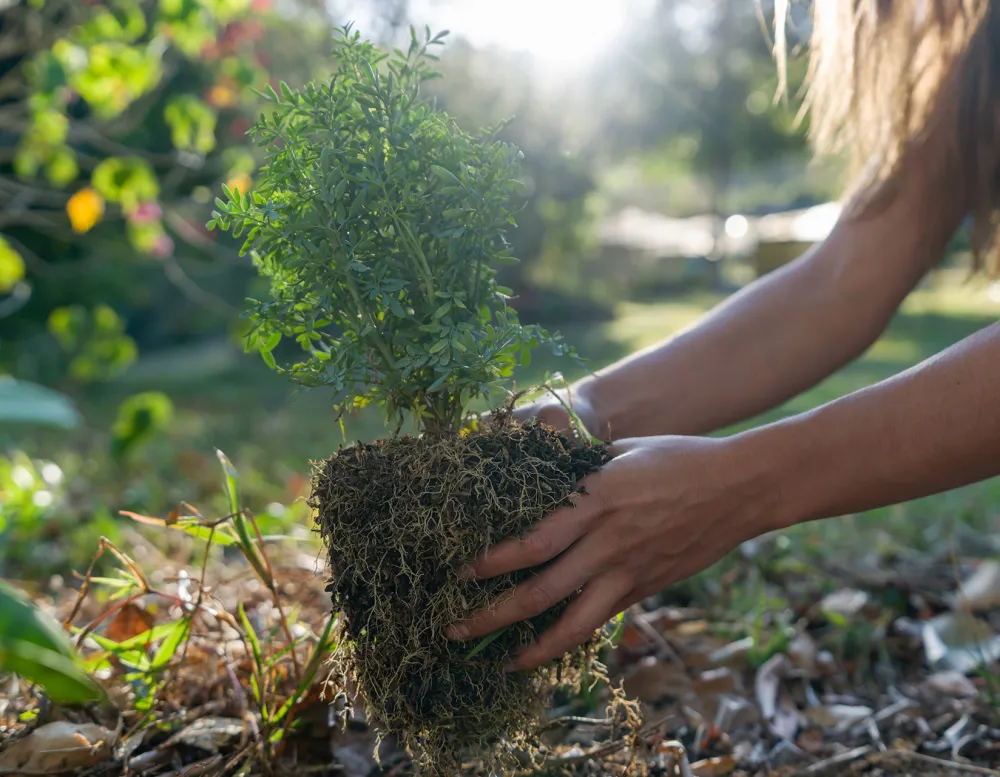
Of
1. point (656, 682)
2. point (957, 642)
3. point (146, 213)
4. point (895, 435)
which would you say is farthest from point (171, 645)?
point (146, 213)

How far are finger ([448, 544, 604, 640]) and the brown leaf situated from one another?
0.88 m

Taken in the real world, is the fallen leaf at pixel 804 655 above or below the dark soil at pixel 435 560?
below

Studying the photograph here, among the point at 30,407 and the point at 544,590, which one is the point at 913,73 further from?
the point at 30,407

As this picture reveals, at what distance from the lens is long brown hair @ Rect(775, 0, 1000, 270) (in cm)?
187

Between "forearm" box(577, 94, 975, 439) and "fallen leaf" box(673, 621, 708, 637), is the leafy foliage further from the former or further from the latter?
"fallen leaf" box(673, 621, 708, 637)

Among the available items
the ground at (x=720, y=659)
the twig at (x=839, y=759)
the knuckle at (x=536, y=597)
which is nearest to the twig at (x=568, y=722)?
the ground at (x=720, y=659)

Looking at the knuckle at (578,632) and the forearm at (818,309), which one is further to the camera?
the forearm at (818,309)

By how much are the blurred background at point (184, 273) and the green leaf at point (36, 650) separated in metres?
0.58

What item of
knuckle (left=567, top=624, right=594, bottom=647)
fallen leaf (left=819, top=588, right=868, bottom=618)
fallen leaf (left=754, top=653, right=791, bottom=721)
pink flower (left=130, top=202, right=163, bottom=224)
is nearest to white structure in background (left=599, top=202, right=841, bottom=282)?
pink flower (left=130, top=202, right=163, bottom=224)

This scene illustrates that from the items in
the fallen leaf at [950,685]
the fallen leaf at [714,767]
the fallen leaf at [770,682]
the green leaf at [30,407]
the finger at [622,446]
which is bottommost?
A: the fallen leaf at [950,685]

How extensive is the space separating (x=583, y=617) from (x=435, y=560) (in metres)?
0.22

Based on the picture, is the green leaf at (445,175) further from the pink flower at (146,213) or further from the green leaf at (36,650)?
the pink flower at (146,213)

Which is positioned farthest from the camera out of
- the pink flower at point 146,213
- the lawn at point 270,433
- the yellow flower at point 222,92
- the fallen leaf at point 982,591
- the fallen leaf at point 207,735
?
the pink flower at point 146,213

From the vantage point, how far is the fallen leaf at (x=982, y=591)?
7.48ft
